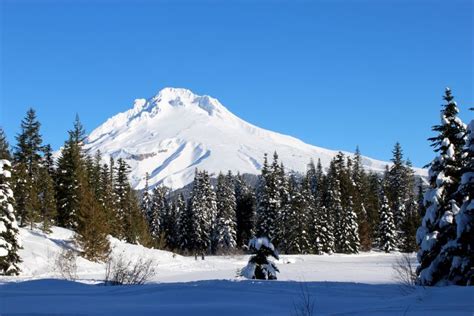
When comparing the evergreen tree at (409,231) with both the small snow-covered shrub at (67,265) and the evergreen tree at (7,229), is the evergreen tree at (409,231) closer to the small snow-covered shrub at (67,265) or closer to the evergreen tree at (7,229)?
the small snow-covered shrub at (67,265)

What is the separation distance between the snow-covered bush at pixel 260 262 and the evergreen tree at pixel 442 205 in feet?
17.3

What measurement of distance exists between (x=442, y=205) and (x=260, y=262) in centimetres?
687

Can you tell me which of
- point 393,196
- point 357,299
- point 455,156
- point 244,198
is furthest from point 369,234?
point 357,299

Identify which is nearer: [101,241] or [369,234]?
[101,241]

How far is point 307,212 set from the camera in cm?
6781

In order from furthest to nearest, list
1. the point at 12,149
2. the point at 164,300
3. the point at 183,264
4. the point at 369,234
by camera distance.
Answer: the point at 369,234
the point at 12,149
the point at 183,264
the point at 164,300

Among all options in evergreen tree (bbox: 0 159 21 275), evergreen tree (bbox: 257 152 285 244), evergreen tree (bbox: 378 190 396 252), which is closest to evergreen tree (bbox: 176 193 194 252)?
evergreen tree (bbox: 257 152 285 244)

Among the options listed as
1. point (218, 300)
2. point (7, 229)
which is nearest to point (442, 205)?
point (218, 300)

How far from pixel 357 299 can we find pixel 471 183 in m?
6.91

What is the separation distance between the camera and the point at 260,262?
63.5 ft

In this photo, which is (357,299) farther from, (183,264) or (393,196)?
(393,196)

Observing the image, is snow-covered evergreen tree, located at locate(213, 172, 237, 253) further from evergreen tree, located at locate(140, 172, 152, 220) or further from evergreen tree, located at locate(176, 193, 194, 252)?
evergreen tree, located at locate(140, 172, 152, 220)

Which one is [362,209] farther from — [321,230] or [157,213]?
[157,213]

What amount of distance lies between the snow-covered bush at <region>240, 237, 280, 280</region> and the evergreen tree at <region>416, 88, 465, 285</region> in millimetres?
5272
